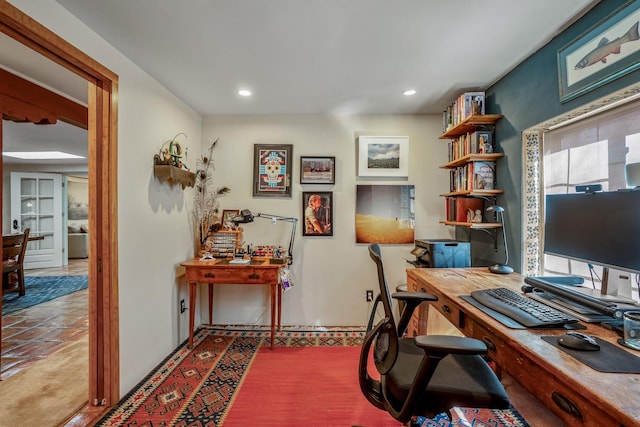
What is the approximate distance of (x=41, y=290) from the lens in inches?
159

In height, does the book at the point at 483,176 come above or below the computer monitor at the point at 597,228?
above

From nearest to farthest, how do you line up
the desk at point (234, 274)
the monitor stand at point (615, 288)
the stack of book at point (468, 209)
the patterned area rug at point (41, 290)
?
the monitor stand at point (615, 288) < the stack of book at point (468, 209) < the desk at point (234, 274) < the patterned area rug at point (41, 290)

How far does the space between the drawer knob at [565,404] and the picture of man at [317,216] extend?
2163 mm

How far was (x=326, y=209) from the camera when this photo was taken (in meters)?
2.86

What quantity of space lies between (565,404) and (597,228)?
896 millimetres

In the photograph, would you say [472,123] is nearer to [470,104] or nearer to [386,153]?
[470,104]

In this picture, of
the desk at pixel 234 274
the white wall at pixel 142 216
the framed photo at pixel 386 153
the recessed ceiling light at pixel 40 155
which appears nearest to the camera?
the white wall at pixel 142 216

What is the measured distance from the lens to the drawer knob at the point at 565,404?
77cm

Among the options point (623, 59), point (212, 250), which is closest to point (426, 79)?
point (623, 59)

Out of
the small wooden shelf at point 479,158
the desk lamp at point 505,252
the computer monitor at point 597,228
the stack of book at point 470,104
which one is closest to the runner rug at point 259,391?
the desk lamp at point 505,252

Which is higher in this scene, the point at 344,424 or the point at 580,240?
the point at 580,240

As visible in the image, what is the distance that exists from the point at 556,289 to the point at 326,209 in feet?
6.46

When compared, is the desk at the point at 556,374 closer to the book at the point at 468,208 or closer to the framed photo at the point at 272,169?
the book at the point at 468,208

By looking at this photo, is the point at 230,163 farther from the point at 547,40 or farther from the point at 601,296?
the point at 601,296
